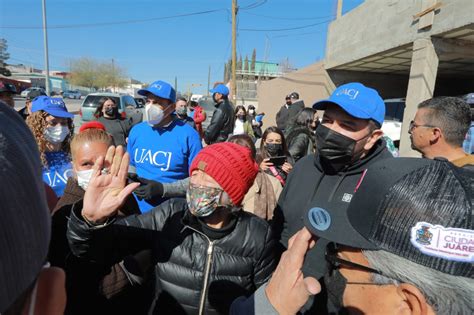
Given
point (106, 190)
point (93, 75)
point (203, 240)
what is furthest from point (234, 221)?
point (93, 75)

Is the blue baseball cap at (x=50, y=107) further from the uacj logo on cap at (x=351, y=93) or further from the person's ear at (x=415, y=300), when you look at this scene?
the person's ear at (x=415, y=300)

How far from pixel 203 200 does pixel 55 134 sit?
2.18 metres

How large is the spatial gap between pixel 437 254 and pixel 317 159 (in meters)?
1.48

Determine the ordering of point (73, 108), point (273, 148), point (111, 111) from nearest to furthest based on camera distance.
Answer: point (273, 148) → point (111, 111) → point (73, 108)

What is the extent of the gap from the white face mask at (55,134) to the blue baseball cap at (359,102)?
8.75 ft

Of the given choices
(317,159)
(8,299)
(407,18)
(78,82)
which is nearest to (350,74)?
(407,18)

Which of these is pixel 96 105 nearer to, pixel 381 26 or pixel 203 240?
pixel 381 26

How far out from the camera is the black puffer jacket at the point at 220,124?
20.1 feet

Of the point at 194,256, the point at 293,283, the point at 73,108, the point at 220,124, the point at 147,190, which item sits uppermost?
the point at 220,124

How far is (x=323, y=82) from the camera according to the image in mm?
13836

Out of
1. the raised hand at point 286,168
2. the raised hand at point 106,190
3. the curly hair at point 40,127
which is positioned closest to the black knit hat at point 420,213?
the raised hand at point 106,190

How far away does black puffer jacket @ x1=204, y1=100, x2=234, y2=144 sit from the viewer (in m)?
6.13

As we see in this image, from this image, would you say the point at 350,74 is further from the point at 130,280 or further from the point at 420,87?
the point at 130,280

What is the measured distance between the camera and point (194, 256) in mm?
1790
